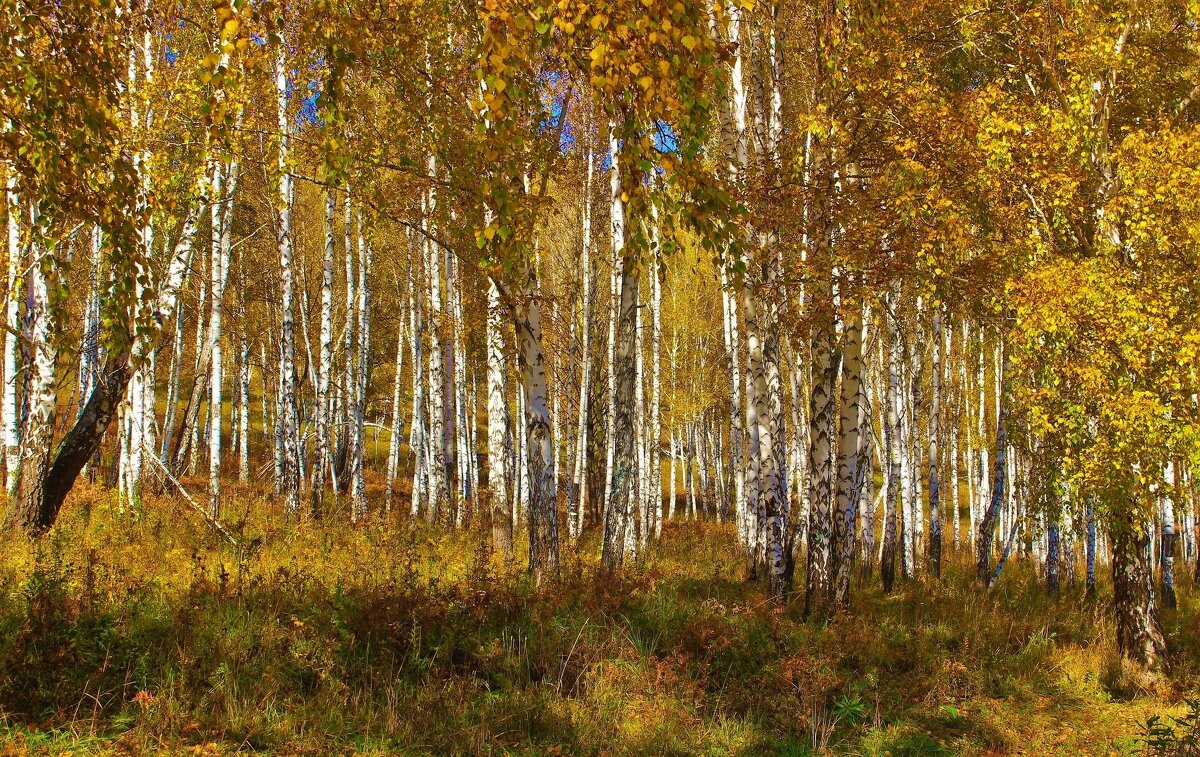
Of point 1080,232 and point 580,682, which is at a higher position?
point 1080,232

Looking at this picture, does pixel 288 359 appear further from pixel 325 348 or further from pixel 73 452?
pixel 73 452

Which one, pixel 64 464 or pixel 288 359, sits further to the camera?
pixel 288 359

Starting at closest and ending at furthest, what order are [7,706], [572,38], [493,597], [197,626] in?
1. [572,38]
2. [7,706]
3. [197,626]
4. [493,597]

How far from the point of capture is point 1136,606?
9133 millimetres

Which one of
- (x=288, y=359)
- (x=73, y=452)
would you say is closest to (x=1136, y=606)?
(x=73, y=452)

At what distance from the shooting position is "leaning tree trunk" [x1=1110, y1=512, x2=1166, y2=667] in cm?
906

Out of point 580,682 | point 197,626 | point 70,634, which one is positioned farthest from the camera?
point 580,682

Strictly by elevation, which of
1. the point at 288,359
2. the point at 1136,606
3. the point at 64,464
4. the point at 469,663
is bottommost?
the point at 1136,606

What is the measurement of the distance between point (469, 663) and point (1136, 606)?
25.8 ft

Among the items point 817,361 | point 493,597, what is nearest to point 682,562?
point 817,361

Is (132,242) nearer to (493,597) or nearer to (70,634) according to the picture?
(70,634)

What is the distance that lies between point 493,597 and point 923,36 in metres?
10.2

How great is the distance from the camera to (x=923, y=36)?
1167 centimetres

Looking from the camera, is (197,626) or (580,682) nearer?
(197,626)
